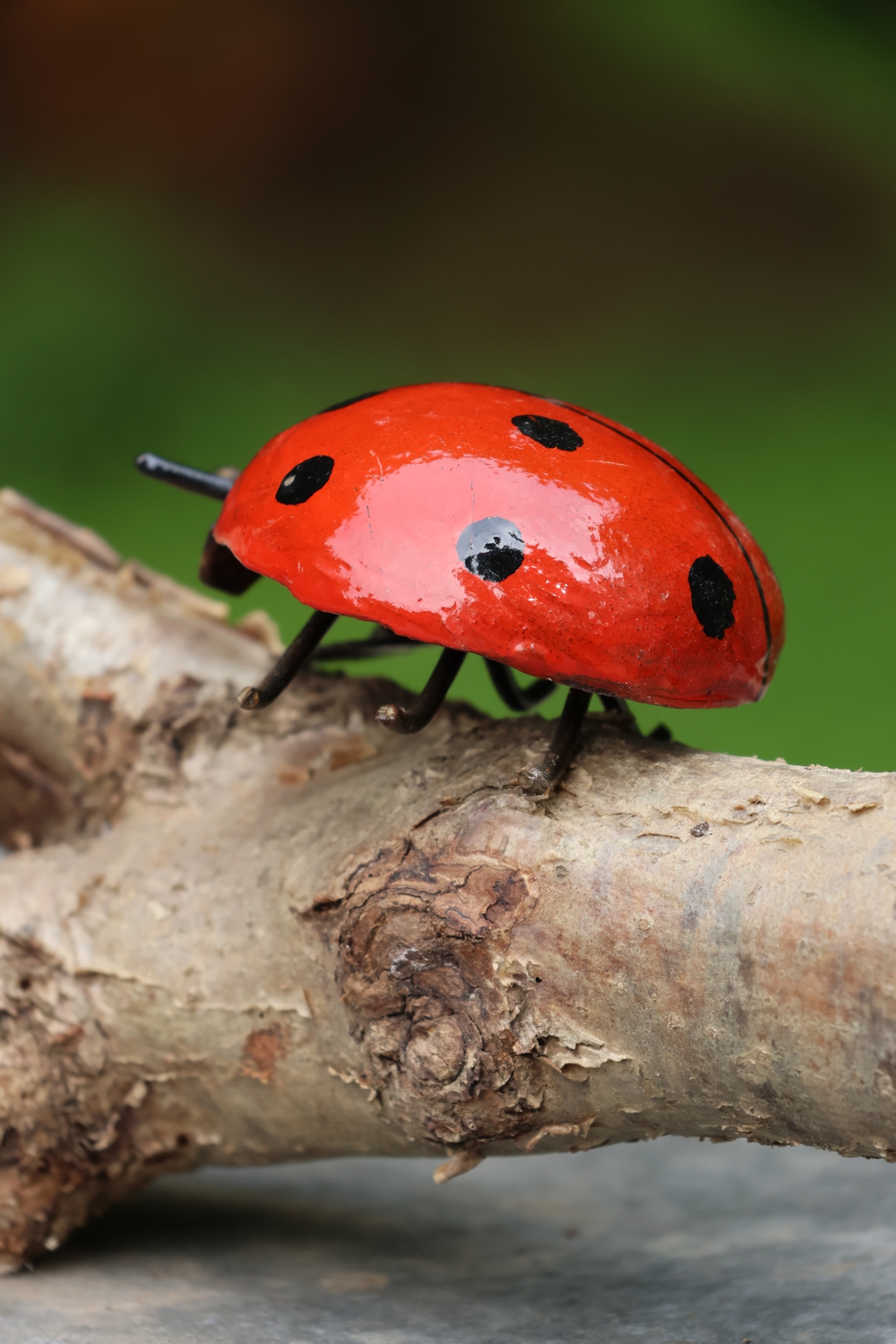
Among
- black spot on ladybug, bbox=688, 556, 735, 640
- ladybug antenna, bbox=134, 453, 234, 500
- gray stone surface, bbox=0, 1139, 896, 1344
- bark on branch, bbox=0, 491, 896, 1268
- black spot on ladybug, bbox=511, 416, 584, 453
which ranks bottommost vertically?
gray stone surface, bbox=0, 1139, 896, 1344

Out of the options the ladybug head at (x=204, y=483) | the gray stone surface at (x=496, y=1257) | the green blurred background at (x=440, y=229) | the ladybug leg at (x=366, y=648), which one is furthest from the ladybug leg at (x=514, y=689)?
the green blurred background at (x=440, y=229)

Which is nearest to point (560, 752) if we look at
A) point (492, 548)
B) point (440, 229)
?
point (492, 548)

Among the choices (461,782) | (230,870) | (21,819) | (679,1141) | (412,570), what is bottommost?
(679,1141)

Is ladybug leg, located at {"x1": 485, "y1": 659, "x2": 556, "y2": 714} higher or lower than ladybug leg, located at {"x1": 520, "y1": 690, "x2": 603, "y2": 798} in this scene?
lower

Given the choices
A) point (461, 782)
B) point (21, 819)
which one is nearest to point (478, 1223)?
point (461, 782)

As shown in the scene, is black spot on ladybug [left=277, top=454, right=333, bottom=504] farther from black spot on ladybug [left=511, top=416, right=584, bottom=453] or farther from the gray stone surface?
the gray stone surface

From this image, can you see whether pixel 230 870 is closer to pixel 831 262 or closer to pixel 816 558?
pixel 816 558

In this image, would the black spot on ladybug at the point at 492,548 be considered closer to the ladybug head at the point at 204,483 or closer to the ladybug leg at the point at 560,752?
the ladybug leg at the point at 560,752

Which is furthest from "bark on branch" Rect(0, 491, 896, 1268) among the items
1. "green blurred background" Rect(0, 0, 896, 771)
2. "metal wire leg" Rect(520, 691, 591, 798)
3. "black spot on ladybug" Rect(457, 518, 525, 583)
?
"green blurred background" Rect(0, 0, 896, 771)
